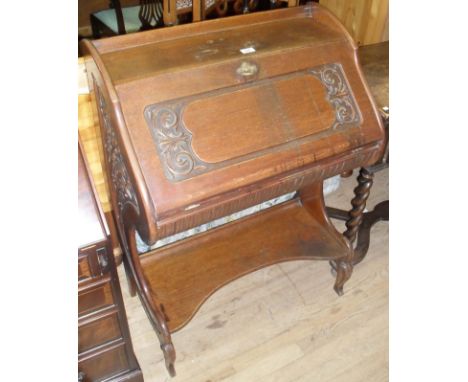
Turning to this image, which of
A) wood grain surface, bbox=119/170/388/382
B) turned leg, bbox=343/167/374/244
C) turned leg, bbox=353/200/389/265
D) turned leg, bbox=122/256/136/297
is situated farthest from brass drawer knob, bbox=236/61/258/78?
turned leg, bbox=353/200/389/265

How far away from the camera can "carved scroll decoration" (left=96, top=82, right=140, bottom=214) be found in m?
1.20

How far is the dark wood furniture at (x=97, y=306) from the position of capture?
1035 millimetres

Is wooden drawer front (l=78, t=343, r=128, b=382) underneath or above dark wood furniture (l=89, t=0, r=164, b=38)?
underneath

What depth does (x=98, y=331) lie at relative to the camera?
1267mm

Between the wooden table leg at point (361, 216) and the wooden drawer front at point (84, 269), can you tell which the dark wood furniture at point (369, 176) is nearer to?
the wooden table leg at point (361, 216)

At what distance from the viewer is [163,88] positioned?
45.5 inches

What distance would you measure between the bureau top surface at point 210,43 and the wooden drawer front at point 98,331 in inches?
26.4

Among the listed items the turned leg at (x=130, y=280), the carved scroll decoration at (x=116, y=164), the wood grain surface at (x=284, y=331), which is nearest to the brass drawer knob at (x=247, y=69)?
the carved scroll decoration at (x=116, y=164)

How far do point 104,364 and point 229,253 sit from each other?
64 cm

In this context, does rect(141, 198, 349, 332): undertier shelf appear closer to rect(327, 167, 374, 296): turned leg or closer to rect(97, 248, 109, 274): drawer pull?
rect(327, 167, 374, 296): turned leg

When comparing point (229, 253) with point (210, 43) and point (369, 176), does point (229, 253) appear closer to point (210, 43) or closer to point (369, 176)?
point (369, 176)

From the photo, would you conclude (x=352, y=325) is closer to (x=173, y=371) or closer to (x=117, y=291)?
(x=173, y=371)

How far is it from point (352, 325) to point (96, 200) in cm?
129

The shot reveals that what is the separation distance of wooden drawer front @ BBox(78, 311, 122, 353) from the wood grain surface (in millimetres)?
448
